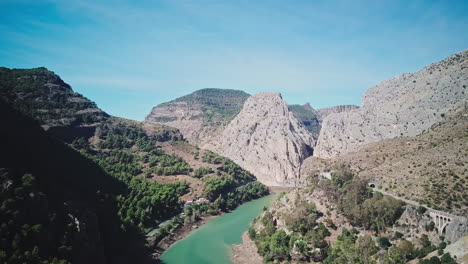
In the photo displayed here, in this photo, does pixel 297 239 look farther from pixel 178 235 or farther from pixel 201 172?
pixel 201 172

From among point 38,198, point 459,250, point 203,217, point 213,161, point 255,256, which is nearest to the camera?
point 459,250

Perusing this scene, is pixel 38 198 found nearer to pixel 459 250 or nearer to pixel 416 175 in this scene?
pixel 459 250

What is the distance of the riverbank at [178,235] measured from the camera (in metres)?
61.5

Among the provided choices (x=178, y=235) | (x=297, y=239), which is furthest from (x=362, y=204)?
(x=178, y=235)

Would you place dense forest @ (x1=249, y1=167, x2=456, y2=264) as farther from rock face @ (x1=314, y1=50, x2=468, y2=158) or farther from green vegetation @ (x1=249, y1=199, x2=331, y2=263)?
rock face @ (x1=314, y1=50, x2=468, y2=158)

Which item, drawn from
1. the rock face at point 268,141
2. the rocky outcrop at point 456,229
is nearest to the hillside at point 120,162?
the rock face at point 268,141

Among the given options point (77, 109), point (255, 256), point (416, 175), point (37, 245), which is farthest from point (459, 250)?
point (77, 109)

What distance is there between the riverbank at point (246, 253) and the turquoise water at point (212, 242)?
1290mm

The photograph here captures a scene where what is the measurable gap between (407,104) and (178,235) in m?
76.9

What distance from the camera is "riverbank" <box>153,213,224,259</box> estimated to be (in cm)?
6153

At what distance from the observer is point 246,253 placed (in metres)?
58.6

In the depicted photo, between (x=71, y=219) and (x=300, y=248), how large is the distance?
36.5m

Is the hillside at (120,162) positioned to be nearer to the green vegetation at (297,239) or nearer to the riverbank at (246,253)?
the riverbank at (246,253)

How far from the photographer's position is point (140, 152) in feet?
385
